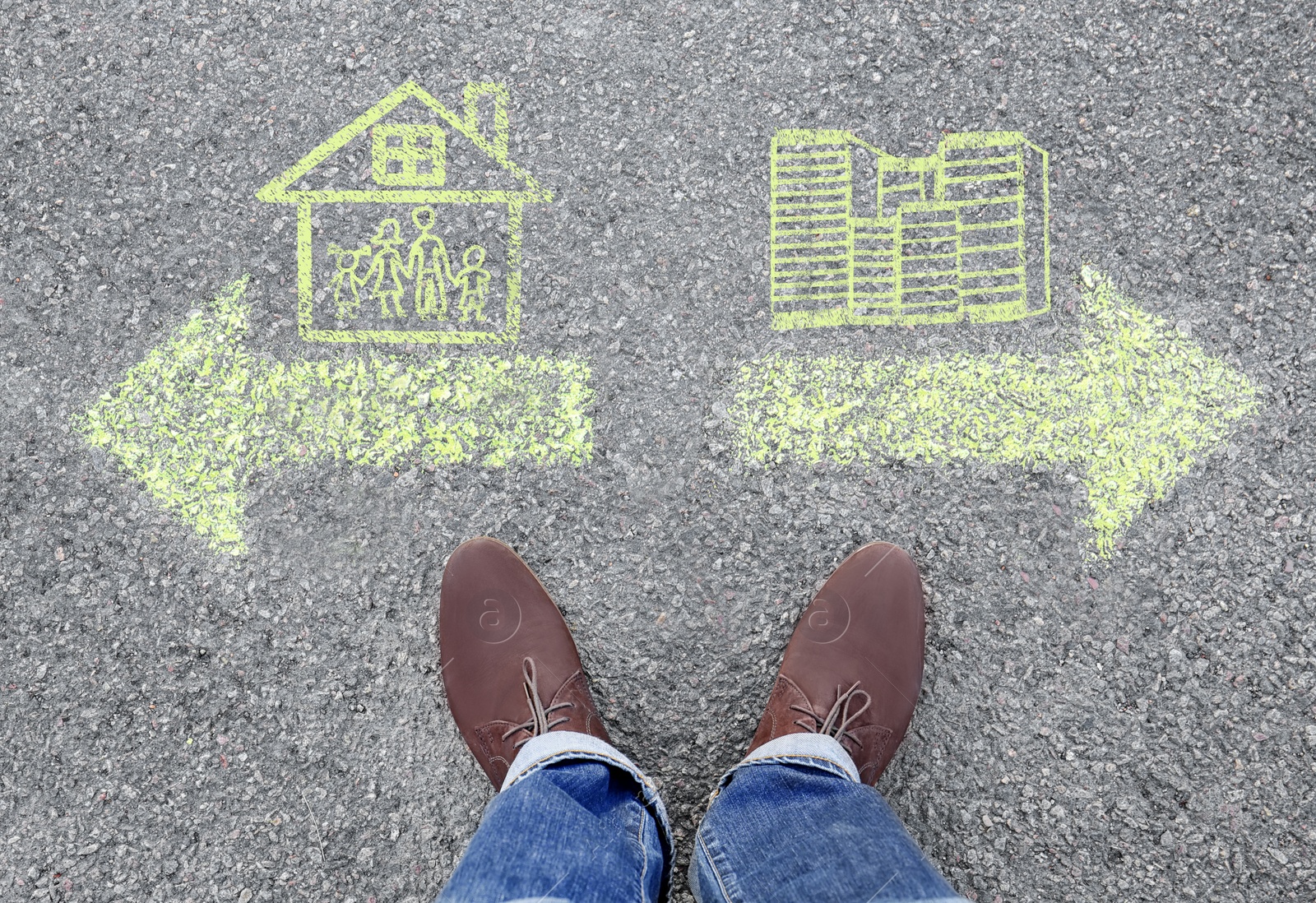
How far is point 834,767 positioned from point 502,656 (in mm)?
876

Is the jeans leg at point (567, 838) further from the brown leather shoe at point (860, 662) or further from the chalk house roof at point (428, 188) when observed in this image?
the chalk house roof at point (428, 188)

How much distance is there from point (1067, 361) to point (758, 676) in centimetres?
115

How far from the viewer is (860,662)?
1916mm

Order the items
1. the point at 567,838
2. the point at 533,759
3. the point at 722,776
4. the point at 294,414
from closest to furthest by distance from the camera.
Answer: the point at 567,838 → the point at 533,759 → the point at 722,776 → the point at 294,414

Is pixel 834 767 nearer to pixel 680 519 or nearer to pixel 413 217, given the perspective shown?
pixel 680 519

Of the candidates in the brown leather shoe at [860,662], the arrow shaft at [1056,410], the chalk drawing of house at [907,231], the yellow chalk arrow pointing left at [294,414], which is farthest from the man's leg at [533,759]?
the chalk drawing of house at [907,231]

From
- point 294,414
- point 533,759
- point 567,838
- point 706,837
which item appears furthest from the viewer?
point 294,414

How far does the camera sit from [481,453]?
1.93 metres

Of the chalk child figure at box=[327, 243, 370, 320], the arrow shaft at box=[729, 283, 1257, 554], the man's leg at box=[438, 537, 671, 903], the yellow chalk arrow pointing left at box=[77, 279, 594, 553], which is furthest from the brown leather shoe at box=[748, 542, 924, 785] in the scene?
the chalk child figure at box=[327, 243, 370, 320]

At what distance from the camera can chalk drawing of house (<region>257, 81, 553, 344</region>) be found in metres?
1.96

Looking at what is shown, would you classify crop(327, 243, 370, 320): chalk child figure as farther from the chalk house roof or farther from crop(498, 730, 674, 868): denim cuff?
crop(498, 730, 674, 868): denim cuff

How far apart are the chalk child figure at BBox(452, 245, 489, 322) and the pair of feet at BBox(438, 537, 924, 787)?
2.03 ft

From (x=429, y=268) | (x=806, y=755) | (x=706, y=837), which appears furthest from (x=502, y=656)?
(x=429, y=268)

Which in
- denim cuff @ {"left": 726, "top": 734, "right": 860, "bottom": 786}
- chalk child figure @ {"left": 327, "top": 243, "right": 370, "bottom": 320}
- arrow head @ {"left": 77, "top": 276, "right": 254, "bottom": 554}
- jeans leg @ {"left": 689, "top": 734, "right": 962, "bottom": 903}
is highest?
chalk child figure @ {"left": 327, "top": 243, "right": 370, "bottom": 320}
